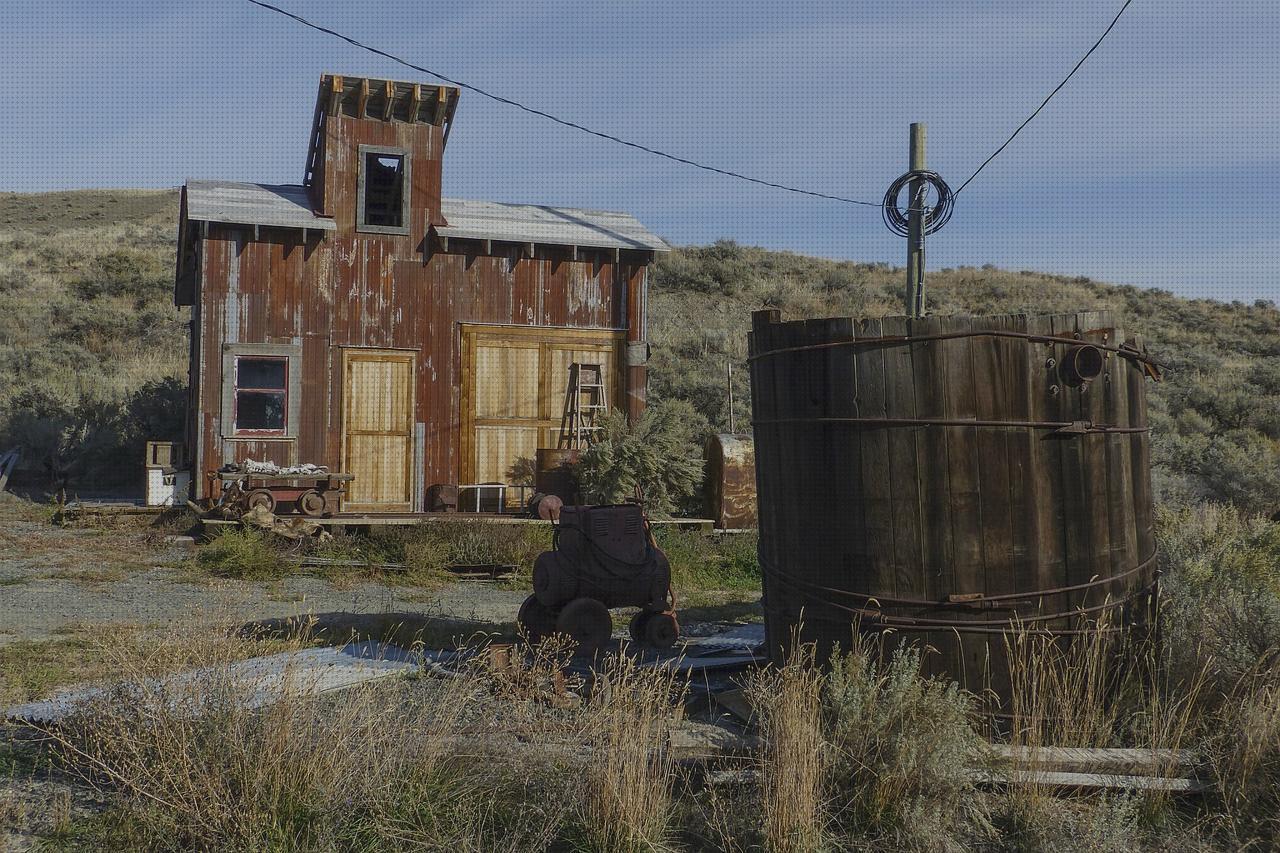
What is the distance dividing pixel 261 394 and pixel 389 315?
2.09 meters

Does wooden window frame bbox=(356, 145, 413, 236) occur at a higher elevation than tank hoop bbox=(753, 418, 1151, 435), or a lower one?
higher

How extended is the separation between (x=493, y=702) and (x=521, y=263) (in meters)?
10.5

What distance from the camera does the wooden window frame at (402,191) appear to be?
1433cm

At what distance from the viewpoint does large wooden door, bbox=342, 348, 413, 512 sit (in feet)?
46.4

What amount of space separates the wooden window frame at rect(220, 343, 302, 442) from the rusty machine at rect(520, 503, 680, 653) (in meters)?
7.59

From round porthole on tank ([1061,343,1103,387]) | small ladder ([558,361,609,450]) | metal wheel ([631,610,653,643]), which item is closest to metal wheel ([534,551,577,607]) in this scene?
metal wheel ([631,610,653,643])

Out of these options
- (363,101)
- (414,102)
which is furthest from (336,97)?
(414,102)

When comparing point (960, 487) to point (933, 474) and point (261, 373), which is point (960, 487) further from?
point (261, 373)

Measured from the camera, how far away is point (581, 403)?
49.7 ft

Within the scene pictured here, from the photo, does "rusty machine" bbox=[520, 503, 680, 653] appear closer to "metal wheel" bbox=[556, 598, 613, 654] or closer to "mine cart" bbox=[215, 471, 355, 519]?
"metal wheel" bbox=[556, 598, 613, 654]

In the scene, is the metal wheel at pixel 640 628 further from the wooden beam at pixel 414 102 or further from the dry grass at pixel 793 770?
the wooden beam at pixel 414 102

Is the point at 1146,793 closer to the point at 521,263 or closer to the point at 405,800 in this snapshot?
the point at 405,800

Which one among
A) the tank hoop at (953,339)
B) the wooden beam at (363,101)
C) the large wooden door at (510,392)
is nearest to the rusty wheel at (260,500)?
the large wooden door at (510,392)

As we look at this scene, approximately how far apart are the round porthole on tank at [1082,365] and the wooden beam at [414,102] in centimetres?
1171
